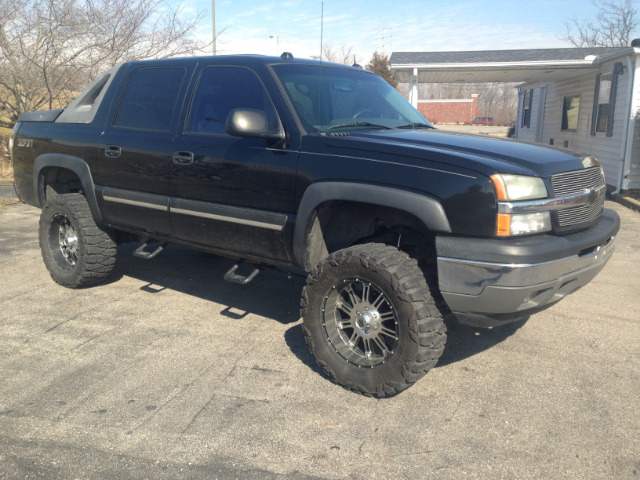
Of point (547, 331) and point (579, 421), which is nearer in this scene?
point (579, 421)

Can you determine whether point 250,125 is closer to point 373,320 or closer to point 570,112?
point 373,320

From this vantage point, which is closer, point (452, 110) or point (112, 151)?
point (112, 151)

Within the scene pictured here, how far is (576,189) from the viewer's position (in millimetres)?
3371

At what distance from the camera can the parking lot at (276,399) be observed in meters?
2.79

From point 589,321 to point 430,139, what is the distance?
223 centimetres

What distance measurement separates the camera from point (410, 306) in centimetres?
319

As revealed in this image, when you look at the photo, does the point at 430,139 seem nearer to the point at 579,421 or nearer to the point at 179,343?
the point at 579,421

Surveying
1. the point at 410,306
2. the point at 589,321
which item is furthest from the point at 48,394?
the point at 589,321

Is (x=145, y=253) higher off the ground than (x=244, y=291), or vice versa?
(x=145, y=253)

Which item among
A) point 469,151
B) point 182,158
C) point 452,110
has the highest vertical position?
point 452,110

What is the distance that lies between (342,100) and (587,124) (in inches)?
482

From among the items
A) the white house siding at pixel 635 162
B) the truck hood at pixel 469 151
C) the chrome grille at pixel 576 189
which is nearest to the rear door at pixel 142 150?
the truck hood at pixel 469 151

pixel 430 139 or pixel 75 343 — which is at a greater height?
pixel 430 139

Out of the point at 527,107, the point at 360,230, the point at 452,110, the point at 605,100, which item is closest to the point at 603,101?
the point at 605,100
